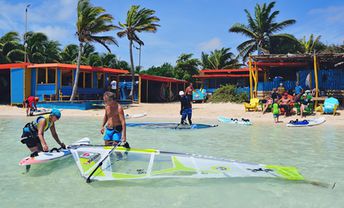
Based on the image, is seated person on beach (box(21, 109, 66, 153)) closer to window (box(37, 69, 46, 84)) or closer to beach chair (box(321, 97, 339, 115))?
beach chair (box(321, 97, 339, 115))

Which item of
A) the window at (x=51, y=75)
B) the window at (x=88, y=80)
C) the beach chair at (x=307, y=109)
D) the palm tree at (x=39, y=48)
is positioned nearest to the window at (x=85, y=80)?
the window at (x=88, y=80)

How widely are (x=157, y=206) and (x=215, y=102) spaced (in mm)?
22788

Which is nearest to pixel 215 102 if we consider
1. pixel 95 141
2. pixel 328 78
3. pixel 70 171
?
pixel 328 78

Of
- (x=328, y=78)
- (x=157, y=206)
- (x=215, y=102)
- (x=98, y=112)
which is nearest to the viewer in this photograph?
(x=157, y=206)

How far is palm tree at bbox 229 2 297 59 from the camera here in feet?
110

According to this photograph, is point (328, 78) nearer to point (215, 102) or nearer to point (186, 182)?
point (215, 102)

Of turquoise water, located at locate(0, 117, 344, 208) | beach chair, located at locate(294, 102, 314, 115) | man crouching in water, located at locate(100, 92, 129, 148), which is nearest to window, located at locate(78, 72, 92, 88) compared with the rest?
beach chair, located at locate(294, 102, 314, 115)

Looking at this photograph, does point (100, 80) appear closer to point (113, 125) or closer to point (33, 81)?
point (33, 81)

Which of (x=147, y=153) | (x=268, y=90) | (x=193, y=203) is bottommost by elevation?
(x=193, y=203)

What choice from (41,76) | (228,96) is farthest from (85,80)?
(228,96)

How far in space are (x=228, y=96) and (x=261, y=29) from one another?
11.0m

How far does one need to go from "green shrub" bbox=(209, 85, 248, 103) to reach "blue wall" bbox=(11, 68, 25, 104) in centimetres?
1476

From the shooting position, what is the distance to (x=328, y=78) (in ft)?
63.5

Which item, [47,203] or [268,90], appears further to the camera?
[268,90]
